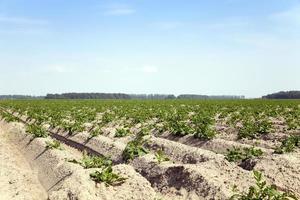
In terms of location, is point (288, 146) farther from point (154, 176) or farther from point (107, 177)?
point (107, 177)

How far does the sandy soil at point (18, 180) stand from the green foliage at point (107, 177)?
4.86 feet

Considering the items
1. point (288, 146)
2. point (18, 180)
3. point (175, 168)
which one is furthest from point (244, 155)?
point (18, 180)

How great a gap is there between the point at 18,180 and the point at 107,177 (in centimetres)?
344

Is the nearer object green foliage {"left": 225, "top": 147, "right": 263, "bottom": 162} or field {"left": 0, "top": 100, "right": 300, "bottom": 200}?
field {"left": 0, "top": 100, "right": 300, "bottom": 200}

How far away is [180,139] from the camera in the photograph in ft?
62.6

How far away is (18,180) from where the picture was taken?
12.2 m

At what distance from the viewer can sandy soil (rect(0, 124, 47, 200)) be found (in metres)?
10.7

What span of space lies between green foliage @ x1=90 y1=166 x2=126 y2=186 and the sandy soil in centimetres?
148

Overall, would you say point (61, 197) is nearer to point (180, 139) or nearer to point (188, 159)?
point (188, 159)

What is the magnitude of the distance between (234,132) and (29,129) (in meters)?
9.57

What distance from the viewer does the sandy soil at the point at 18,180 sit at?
1068 cm

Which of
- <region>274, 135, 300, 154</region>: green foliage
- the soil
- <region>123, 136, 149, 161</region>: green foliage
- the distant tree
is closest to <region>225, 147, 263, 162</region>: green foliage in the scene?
the soil

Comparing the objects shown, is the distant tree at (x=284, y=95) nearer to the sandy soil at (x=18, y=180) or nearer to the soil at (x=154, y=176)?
the soil at (x=154, y=176)

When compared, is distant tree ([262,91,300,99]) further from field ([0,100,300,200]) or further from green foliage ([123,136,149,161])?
green foliage ([123,136,149,161])
